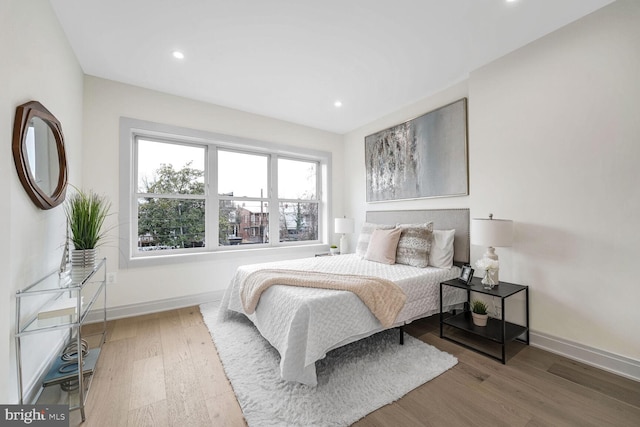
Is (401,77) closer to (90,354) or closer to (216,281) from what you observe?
(216,281)

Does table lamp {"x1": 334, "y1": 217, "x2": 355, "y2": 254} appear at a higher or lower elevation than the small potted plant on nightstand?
higher

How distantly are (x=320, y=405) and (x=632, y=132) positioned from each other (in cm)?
268

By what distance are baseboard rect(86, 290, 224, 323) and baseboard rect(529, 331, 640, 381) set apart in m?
3.36

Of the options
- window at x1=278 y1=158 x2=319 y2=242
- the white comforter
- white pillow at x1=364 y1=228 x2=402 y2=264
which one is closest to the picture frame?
the white comforter

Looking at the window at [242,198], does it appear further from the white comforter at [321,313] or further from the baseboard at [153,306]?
the white comforter at [321,313]

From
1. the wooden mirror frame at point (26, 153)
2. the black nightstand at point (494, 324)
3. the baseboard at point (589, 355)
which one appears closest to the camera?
the wooden mirror frame at point (26, 153)

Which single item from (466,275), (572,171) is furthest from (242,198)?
(572,171)

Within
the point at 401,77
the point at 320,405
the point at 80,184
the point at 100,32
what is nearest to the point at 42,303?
the point at 80,184

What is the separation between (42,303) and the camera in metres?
1.69

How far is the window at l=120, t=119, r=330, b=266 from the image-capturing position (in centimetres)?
296

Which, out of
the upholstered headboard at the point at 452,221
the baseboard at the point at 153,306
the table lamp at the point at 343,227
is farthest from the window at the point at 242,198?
the upholstered headboard at the point at 452,221

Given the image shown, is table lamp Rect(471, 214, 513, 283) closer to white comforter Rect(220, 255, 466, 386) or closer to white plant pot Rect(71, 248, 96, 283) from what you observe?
white comforter Rect(220, 255, 466, 386)

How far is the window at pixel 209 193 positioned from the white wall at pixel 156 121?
12 centimetres

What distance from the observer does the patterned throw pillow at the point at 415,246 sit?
2570 millimetres
